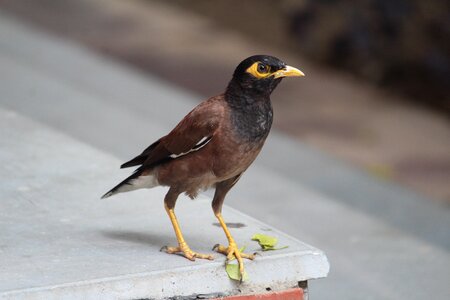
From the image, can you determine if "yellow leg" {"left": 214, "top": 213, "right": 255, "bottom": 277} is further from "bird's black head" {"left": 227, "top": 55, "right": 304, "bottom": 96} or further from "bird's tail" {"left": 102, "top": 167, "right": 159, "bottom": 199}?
"bird's black head" {"left": 227, "top": 55, "right": 304, "bottom": 96}

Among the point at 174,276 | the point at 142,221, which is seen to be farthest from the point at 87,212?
the point at 174,276

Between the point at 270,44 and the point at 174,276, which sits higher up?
the point at 270,44

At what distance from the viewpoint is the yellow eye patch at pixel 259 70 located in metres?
3.93

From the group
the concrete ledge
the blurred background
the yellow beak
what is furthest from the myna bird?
the blurred background

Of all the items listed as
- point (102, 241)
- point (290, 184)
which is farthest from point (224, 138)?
point (290, 184)

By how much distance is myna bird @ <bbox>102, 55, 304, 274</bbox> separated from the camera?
Result: 12.8ft

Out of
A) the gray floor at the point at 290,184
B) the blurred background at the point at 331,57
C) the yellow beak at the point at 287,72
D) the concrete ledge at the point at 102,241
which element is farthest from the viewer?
the blurred background at the point at 331,57

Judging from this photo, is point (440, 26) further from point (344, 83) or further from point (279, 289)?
point (279, 289)

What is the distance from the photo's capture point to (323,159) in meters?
7.53

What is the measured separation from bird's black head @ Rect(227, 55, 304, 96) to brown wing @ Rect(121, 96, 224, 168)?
0.43ft

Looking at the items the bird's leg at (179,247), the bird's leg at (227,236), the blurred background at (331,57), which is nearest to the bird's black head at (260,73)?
the bird's leg at (227,236)

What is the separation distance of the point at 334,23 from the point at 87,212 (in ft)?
21.0

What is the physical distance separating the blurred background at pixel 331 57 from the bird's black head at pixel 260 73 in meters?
3.73

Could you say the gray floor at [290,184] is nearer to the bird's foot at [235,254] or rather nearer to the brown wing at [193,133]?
the bird's foot at [235,254]
